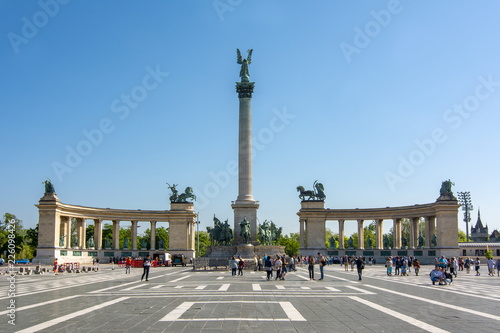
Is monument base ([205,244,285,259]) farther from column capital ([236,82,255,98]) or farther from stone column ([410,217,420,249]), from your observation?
stone column ([410,217,420,249])

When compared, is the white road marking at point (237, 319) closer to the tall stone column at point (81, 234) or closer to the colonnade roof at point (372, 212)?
the colonnade roof at point (372, 212)

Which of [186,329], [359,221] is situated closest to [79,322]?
[186,329]

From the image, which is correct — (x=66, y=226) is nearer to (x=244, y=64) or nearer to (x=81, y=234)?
(x=81, y=234)

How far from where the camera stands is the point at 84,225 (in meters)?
104

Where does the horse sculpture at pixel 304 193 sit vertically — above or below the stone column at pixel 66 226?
above

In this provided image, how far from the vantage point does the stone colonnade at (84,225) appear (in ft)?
309

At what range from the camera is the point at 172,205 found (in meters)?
112

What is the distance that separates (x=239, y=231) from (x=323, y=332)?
5874 cm

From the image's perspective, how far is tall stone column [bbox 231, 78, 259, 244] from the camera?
74438 mm

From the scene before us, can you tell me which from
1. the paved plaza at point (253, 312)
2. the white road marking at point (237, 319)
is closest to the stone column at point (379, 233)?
the paved plaza at point (253, 312)

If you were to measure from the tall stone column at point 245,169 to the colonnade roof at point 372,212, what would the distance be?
32.6 m

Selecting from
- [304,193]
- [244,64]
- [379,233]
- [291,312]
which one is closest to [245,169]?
[244,64]

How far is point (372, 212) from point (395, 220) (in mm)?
4585

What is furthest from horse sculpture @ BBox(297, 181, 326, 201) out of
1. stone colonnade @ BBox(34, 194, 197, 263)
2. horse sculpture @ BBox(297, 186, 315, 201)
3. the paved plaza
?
the paved plaza
